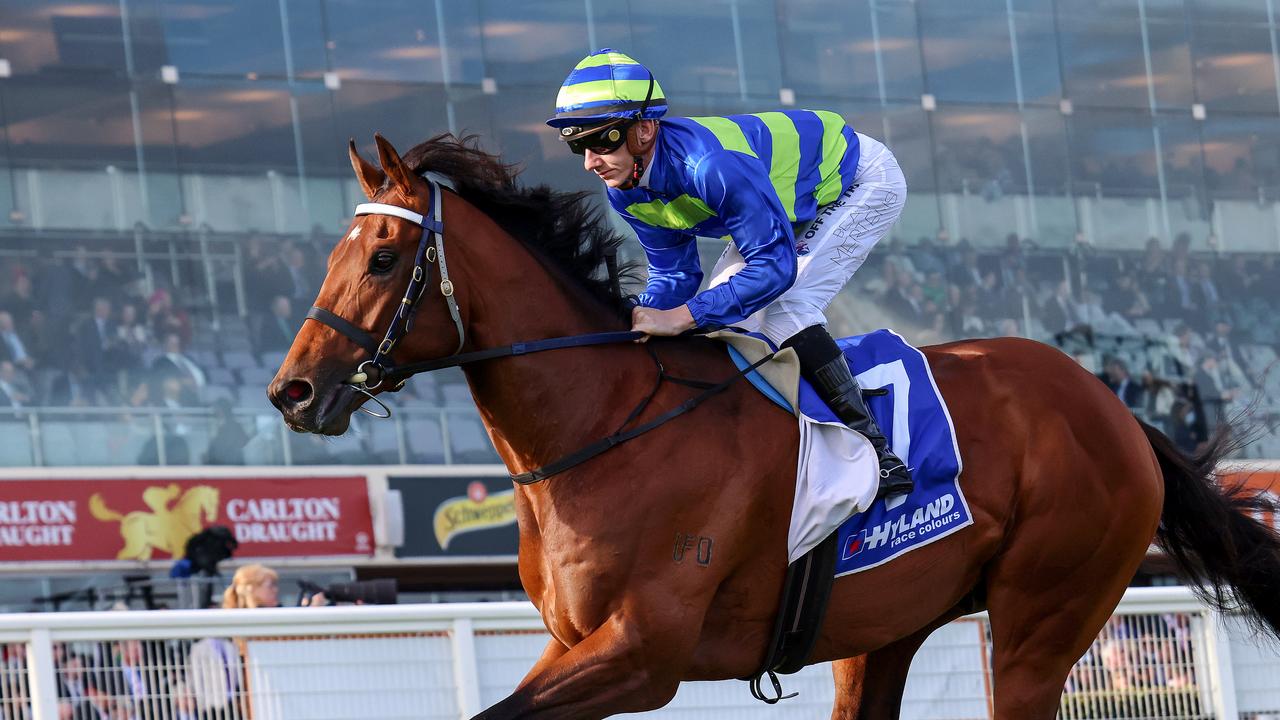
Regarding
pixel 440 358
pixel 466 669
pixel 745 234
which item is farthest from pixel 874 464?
pixel 466 669

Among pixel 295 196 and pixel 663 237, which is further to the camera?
pixel 295 196

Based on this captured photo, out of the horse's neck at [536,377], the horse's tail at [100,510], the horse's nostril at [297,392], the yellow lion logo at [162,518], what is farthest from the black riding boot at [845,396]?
the horse's tail at [100,510]

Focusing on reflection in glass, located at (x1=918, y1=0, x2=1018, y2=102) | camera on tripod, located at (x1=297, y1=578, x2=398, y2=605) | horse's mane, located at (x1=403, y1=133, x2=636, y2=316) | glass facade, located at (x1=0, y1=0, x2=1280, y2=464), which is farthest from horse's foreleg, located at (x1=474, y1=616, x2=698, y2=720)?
reflection in glass, located at (x1=918, y1=0, x2=1018, y2=102)

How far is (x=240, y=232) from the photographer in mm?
14797

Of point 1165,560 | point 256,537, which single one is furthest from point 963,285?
point 1165,560

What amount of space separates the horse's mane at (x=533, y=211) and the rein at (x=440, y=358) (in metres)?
0.11

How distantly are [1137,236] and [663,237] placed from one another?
1555 centimetres

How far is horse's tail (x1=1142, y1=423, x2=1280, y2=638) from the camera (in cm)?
490

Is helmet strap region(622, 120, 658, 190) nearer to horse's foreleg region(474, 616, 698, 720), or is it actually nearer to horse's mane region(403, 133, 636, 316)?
horse's mane region(403, 133, 636, 316)

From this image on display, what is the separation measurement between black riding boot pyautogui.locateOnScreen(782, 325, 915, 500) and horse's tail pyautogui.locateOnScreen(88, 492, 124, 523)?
9.65 m

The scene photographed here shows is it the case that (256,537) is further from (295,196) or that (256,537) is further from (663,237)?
(663,237)

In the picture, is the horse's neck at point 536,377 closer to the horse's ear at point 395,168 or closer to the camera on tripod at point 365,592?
the horse's ear at point 395,168

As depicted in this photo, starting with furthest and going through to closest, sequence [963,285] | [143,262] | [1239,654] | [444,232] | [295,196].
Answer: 1. [963,285]
2. [295,196]
3. [143,262]
4. [1239,654]
5. [444,232]

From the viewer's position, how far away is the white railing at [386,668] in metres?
5.03
